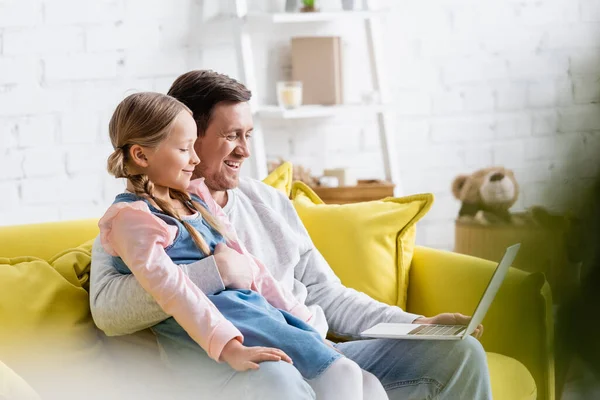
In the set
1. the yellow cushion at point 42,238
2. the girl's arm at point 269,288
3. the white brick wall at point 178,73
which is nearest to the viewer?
the girl's arm at point 269,288

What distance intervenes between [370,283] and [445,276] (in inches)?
6.7

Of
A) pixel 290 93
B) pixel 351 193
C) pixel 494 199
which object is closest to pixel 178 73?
pixel 290 93

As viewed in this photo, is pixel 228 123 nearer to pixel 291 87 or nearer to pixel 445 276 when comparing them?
pixel 445 276

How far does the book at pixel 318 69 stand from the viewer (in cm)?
293

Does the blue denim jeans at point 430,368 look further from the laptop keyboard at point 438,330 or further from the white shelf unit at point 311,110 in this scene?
the white shelf unit at point 311,110

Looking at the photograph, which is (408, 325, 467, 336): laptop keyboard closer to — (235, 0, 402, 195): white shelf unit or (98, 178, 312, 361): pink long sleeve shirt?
(98, 178, 312, 361): pink long sleeve shirt

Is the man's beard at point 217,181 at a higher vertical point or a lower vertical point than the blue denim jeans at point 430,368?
higher

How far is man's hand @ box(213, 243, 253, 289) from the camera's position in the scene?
1.27 metres

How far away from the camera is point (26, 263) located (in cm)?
138

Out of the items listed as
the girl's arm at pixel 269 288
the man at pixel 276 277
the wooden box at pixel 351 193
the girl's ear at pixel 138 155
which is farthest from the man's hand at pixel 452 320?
the wooden box at pixel 351 193

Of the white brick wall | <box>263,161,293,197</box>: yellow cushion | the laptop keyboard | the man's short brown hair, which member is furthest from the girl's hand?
the white brick wall

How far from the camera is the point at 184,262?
127 centimetres

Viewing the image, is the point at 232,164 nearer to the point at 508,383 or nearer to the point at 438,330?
the point at 438,330

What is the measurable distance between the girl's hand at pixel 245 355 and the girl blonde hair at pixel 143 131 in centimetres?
21
